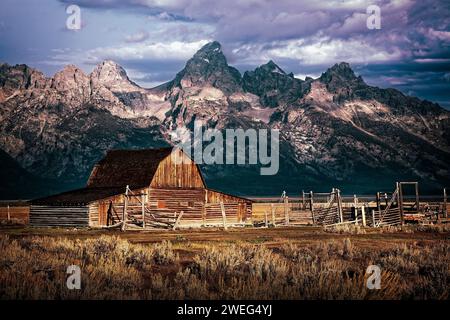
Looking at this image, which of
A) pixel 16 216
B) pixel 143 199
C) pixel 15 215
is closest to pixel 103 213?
pixel 143 199

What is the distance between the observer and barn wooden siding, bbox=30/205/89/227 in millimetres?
42344

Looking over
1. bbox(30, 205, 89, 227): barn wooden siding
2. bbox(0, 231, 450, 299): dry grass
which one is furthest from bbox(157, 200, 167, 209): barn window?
bbox(0, 231, 450, 299): dry grass

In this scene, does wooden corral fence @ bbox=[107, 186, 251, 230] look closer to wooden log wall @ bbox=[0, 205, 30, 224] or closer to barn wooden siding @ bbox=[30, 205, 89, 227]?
barn wooden siding @ bbox=[30, 205, 89, 227]

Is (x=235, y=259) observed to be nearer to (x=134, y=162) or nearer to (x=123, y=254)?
(x=123, y=254)

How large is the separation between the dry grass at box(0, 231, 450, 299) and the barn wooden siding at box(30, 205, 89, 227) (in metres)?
21.2

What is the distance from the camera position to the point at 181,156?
49469 mm

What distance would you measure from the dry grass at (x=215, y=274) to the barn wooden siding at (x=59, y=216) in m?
21.2

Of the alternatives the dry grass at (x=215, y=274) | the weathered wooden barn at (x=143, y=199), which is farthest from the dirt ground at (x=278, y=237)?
the dry grass at (x=215, y=274)

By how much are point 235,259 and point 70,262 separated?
4.54 m

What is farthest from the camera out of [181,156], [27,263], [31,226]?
[181,156]

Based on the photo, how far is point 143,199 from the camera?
43031mm

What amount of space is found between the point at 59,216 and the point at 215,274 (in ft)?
102
